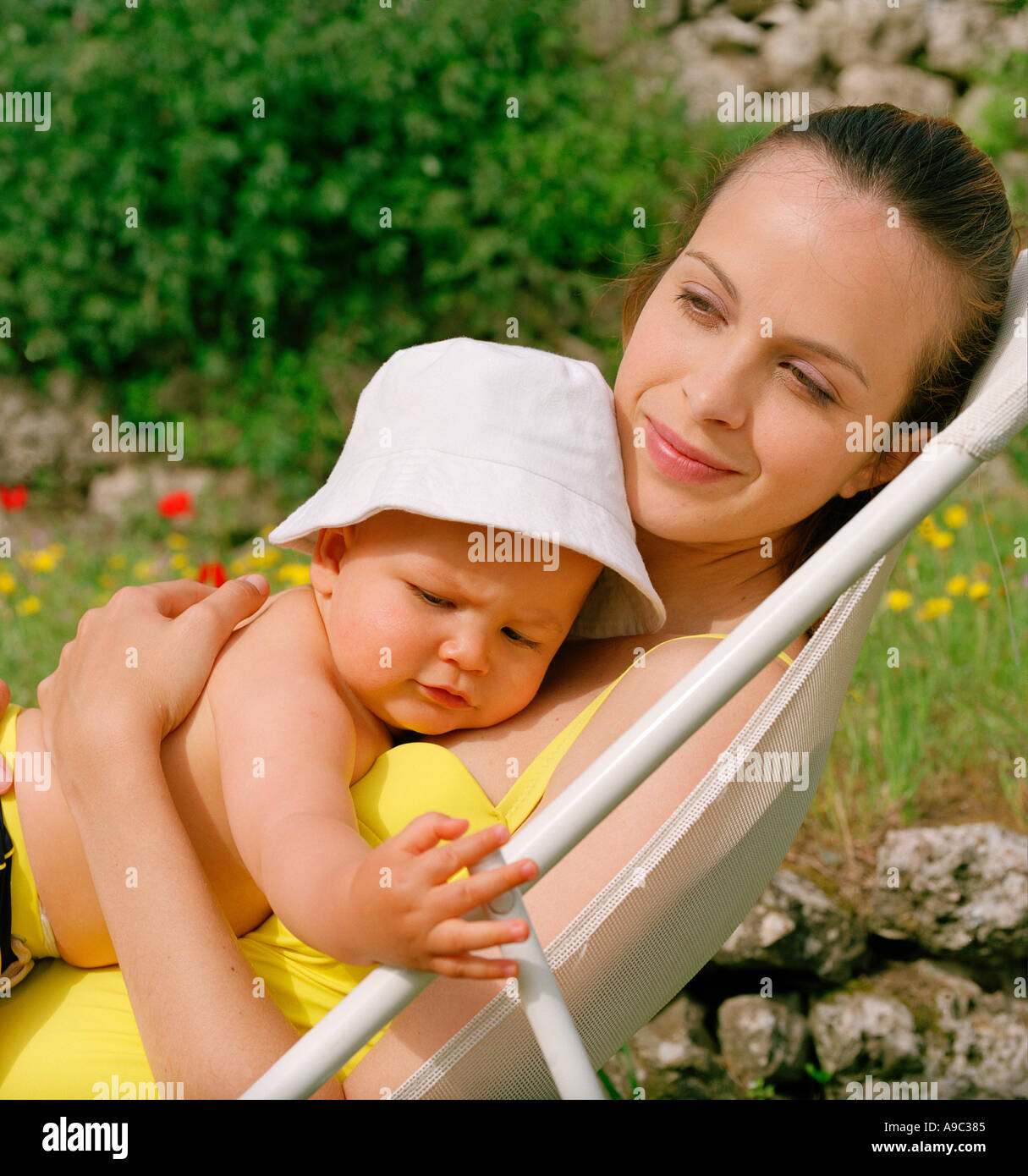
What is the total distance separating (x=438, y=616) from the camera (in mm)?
1588

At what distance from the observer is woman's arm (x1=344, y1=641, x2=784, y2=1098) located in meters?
1.29

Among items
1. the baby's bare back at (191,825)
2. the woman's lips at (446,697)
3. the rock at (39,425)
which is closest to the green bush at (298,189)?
the rock at (39,425)

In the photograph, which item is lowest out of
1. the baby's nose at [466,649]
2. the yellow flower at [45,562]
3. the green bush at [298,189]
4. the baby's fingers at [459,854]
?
the baby's fingers at [459,854]

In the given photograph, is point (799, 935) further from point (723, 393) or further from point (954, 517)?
point (723, 393)

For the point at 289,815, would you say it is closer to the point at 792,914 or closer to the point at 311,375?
the point at 792,914

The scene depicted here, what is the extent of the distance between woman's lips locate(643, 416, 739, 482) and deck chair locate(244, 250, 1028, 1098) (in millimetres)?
266

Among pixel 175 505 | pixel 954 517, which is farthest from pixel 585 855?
pixel 954 517

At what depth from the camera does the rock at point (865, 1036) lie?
108 inches

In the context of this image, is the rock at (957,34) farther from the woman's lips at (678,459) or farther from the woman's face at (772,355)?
the woman's lips at (678,459)

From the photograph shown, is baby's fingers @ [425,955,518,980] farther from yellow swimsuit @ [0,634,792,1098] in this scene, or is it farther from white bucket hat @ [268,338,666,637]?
white bucket hat @ [268,338,666,637]

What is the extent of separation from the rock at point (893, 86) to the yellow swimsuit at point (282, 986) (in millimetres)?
4985

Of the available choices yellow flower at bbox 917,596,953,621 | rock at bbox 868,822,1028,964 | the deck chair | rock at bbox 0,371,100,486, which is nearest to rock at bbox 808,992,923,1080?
rock at bbox 868,822,1028,964

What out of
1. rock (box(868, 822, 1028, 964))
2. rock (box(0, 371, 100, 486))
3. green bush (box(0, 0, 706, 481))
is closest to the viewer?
rock (box(868, 822, 1028, 964))
